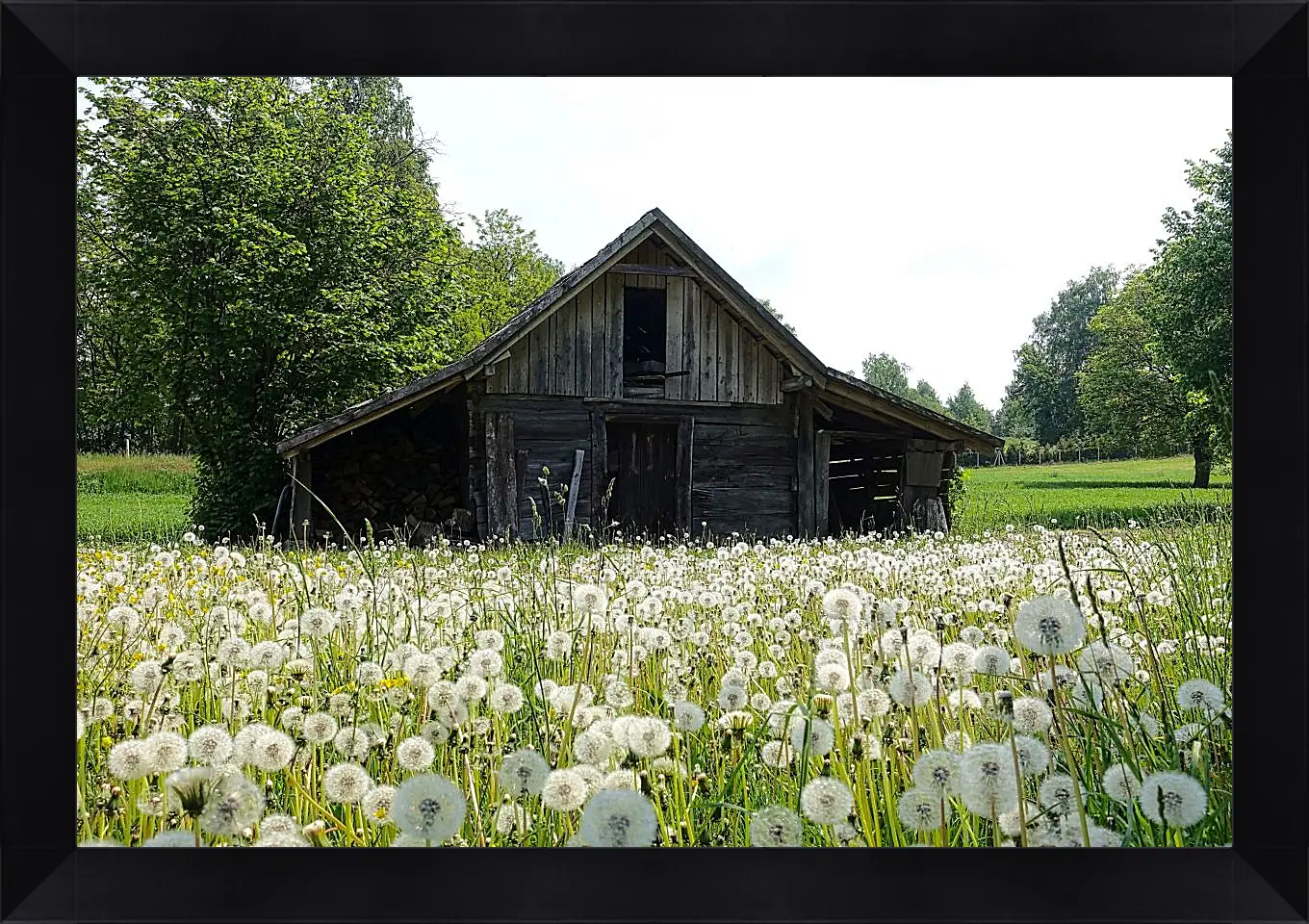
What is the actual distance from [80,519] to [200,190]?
15.0 ft

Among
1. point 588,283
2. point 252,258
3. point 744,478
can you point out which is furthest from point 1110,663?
point 252,258

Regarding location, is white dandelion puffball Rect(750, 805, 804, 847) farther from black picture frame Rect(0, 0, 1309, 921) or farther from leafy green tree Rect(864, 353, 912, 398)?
leafy green tree Rect(864, 353, 912, 398)

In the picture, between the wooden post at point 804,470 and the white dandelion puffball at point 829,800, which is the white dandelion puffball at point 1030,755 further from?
the wooden post at point 804,470

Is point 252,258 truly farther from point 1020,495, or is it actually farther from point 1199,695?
point 1199,695

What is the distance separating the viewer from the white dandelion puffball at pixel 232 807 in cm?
Answer: 130

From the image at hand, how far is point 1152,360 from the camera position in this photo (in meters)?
3.84

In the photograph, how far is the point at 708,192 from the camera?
4.97 metres

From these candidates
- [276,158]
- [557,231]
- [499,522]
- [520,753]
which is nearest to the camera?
[520,753]

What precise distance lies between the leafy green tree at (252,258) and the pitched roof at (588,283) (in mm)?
691
